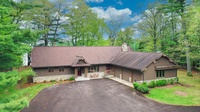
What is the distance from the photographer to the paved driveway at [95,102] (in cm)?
1177

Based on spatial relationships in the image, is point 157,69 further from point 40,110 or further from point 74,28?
point 74,28

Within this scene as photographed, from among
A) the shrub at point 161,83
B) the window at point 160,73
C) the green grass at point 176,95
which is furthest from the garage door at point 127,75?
the green grass at point 176,95

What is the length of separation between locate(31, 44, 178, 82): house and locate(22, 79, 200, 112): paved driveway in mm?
4077

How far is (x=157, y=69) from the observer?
731 inches

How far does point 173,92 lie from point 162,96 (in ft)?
6.79

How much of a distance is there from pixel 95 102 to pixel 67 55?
13.5m

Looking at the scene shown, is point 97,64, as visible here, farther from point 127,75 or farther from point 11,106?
point 11,106

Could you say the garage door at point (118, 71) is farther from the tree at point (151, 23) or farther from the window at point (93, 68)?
the tree at point (151, 23)

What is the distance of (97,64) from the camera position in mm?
25141

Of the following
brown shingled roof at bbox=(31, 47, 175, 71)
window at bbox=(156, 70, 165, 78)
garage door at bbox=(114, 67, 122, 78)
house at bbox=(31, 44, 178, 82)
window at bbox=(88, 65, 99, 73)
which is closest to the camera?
house at bbox=(31, 44, 178, 82)

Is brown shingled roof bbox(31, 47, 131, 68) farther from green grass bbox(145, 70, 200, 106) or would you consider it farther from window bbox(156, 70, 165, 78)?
green grass bbox(145, 70, 200, 106)

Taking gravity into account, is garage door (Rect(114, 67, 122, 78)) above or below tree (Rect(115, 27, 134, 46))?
below

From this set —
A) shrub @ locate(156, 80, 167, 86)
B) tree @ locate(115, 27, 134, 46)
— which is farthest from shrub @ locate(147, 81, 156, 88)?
tree @ locate(115, 27, 134, 46)

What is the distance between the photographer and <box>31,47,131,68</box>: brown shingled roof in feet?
75.0
